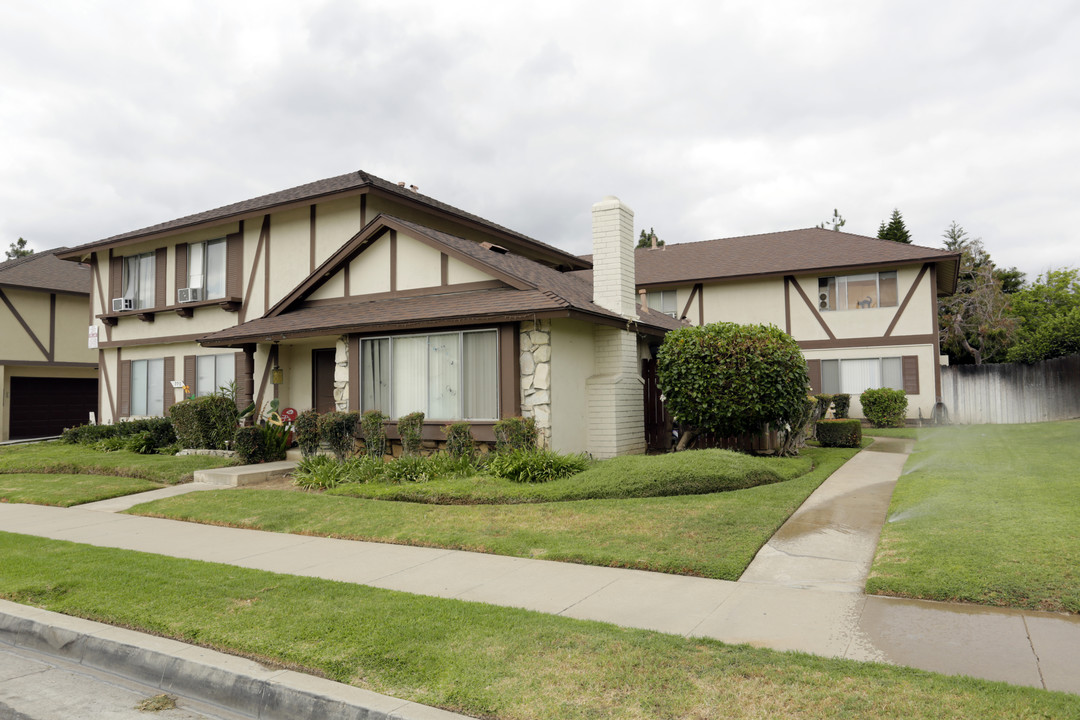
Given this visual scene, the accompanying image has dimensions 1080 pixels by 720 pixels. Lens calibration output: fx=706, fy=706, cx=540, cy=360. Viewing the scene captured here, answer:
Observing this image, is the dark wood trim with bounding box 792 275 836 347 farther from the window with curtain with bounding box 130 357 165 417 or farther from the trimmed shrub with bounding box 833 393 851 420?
the window with curtain with bounding box 130 357 165 417

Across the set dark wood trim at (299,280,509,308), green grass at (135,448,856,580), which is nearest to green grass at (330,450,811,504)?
green grass at (135,448,856,580)

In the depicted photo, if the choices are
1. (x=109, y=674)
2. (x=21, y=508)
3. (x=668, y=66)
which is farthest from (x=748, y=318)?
(x=109, y=674)

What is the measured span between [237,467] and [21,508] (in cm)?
346

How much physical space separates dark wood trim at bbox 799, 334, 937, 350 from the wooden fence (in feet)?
4.88

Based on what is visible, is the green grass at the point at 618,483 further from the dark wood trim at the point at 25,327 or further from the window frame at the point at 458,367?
the dark wood trim at the point at 25,327

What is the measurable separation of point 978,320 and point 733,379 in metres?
30.0

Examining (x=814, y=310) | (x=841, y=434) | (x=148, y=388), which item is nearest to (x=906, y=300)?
(x=814, y=310)

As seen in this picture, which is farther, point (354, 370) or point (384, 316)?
point (354, 370)

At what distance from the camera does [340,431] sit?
12.9 m

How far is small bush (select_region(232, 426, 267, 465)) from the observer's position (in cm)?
1431

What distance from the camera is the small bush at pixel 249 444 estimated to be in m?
14.3

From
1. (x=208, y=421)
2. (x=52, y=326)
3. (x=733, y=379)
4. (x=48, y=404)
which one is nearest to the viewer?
(x=733, y=379)

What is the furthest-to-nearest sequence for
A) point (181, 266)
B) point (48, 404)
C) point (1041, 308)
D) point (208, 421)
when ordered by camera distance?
point (1041, 308), point (48, 404), point (181, 266), point (208, 421)

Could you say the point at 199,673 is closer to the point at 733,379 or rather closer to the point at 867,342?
the point at 733,379
